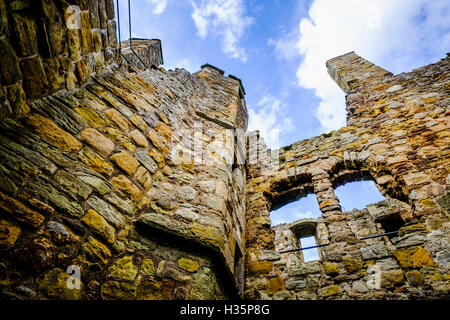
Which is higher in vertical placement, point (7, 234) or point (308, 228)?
point (308, 228)

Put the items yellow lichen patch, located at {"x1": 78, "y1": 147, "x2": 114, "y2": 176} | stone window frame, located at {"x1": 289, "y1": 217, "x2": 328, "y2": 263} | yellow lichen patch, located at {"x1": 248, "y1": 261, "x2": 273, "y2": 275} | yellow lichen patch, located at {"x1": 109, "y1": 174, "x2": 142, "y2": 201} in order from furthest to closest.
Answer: stone window frame, located at {"x1": 289, "y1": 217, "x2": 328, "y2": 263}
yellow lichen patch, located at {"x1": 248, "y1": 261, "x2": 273, "y2": 275}
yellow lichen patch, located at {"x1": 109, "y1": 174, "x2": 142, "y2": 201}
yellow lichen patch, located at {"x1": 78, "y1": 147, "x2": 114, "y2": 176}

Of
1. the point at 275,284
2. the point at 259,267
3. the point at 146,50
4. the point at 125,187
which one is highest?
the point at 146,50

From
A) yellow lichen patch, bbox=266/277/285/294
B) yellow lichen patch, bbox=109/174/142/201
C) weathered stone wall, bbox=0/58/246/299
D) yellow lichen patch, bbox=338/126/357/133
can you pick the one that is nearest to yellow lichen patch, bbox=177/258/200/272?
weathered stone wall, bbox=0/58/246/299

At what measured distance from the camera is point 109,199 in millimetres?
1941

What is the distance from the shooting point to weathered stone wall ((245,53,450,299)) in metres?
2.59

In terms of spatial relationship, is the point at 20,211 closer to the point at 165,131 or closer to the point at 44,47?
the point at 44,47

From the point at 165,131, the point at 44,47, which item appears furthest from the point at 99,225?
the point at 165,131

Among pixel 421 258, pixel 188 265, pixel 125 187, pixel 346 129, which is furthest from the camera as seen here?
pixel 346 129

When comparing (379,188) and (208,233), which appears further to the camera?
(379,188)

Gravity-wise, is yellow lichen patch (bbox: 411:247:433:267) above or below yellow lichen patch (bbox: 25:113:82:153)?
below

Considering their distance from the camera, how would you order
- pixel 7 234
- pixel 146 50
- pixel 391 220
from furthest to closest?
pixel 146 50
pixel 391 220
pixel 7 234

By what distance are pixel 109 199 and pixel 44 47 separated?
1299mm

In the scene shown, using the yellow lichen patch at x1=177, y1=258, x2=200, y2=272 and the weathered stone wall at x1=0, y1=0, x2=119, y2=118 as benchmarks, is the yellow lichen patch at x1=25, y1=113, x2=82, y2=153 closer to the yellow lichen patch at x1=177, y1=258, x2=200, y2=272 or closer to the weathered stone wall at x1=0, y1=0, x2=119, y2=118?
the weathered stone wall at x1=0, y1=0, x2=119, y2=118

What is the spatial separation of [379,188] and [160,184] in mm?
3330
